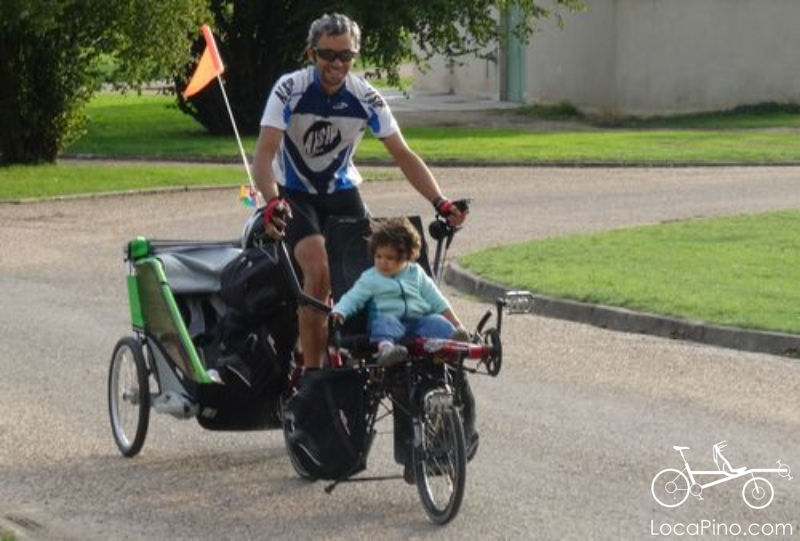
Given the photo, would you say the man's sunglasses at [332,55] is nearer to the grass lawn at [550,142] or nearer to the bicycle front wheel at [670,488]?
the bicycle front wheel at [670,488]

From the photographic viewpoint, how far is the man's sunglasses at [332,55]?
29.0 feet

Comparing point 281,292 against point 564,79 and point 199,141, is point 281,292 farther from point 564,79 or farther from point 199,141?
point 564,79

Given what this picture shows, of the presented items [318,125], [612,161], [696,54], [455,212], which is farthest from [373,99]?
[696,54]

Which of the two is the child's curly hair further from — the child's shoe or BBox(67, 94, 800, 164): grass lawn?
BBox(67, 94, 800, 164): grass lawn

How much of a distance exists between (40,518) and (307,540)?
1.23m

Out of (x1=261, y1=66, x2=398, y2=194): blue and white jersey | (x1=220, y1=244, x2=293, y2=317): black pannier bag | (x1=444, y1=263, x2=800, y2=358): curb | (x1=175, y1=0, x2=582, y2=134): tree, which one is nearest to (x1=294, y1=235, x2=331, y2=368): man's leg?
(x1=220, y1=244, x2=293, y2=317): black pannier bag

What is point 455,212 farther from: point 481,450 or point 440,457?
point 481,450

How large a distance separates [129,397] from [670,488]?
2.76 meters

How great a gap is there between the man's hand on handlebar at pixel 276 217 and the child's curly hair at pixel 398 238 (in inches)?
14.8

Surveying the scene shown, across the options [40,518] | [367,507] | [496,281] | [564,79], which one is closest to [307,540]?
[367,507]

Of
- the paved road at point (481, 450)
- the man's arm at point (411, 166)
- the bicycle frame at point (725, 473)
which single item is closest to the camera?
the paved road at point (481, 450)

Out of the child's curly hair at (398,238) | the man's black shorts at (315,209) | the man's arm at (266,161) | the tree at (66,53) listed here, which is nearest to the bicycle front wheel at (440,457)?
the child's curly hair at (398,238)

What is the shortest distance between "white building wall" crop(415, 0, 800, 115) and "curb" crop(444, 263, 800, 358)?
2653 centimetres

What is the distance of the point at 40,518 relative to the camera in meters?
8.54
